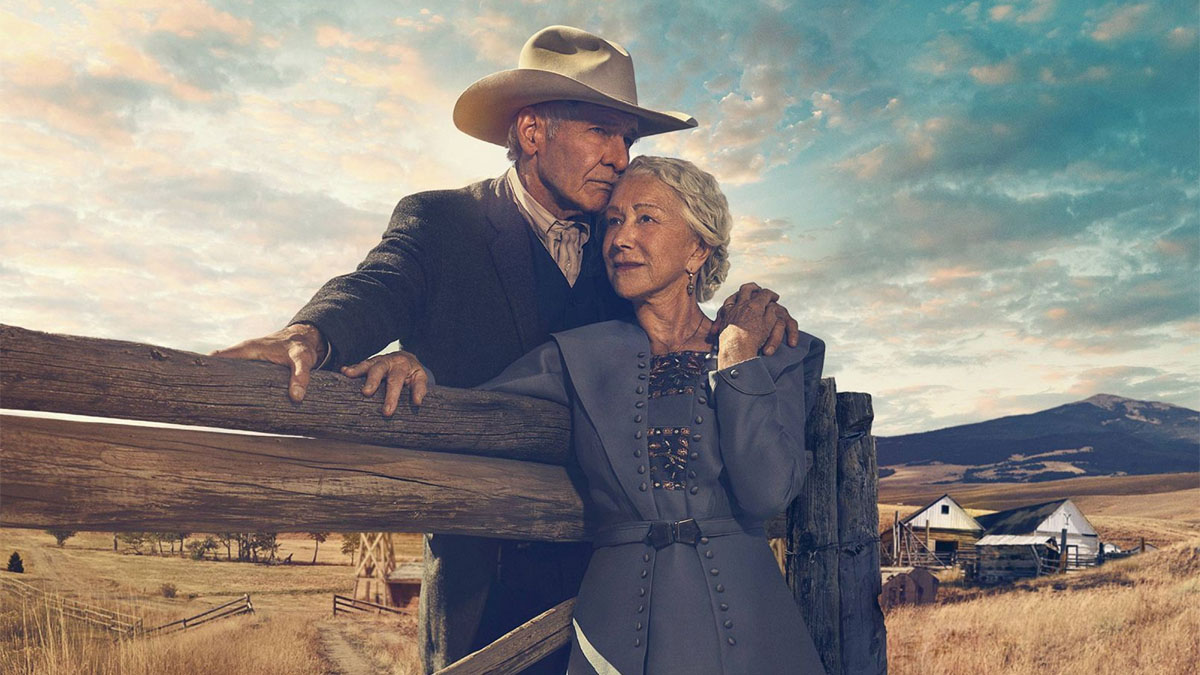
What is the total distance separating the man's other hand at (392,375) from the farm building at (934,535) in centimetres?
3360

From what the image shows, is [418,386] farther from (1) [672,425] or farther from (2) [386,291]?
(1) [672,425]

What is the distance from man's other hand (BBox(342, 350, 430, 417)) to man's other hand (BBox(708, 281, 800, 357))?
1.09 meters

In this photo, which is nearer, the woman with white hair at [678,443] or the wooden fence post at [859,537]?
the woman with white hair at [678,443]

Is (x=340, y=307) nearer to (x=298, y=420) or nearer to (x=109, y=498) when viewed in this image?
(x=298, y=420)

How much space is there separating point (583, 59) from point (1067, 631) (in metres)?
11.4

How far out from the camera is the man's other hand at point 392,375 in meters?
2.85

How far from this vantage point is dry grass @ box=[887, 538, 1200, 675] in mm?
10031

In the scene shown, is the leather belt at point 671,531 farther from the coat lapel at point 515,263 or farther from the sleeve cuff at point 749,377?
the coat lapel at point 515,263

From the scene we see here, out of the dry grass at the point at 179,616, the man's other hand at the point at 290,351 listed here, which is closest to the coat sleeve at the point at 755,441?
the man's other hand at the point at 290,351

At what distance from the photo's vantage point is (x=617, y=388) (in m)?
3.23

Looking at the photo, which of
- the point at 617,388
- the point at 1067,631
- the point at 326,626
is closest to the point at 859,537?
the point at 617,388

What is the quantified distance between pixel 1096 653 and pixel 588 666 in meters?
9.76

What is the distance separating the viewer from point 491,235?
398 centimetres

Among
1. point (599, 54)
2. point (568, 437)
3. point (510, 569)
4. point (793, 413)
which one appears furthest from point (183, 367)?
point (599, 54)
